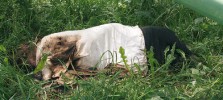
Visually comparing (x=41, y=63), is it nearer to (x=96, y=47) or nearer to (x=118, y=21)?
(x=96, y=47)

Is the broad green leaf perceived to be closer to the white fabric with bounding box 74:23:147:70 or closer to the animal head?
the animal head

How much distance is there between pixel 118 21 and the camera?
457cm

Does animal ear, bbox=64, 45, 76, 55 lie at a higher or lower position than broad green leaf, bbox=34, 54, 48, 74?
higher

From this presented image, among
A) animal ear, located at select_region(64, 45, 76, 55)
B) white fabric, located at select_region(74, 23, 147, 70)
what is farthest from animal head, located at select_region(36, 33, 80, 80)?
white fabric, located at select_region(74, 23, 147, 70)

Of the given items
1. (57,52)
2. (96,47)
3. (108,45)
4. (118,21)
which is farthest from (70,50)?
(118,21)

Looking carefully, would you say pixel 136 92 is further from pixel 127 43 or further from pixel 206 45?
pixel 206 45

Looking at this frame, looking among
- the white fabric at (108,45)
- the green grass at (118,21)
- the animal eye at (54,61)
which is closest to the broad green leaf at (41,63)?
the green grass at (118,21)

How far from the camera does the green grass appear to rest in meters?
3.23

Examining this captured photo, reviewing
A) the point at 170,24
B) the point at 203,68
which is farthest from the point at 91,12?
the point at 203,68

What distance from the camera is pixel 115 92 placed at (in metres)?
3.16

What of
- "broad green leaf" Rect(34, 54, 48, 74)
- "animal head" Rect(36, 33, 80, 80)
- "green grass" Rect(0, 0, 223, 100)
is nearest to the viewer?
"green grass" Rect(0, 0, 223, 100)

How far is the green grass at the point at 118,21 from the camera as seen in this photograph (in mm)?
3229

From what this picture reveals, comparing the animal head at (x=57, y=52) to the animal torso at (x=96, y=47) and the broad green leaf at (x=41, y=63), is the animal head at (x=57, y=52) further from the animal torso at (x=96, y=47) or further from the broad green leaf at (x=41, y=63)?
the broad green leaf at (x=41, y=63)

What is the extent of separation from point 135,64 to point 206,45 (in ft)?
3.54
